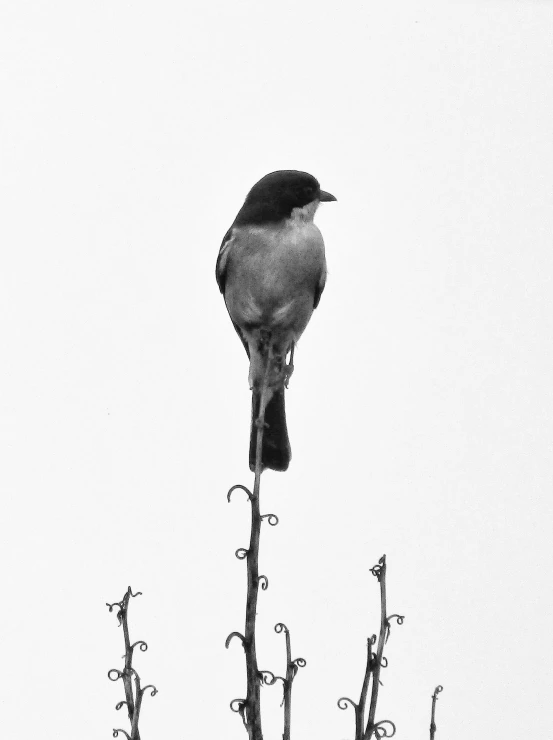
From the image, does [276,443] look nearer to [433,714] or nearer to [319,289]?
[319,289]

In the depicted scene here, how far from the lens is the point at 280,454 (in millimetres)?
5887

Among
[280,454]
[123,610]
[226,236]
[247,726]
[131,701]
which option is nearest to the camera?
[247,726]

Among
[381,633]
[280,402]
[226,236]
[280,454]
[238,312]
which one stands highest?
[226,236]

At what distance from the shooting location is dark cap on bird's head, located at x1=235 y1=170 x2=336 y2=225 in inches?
240

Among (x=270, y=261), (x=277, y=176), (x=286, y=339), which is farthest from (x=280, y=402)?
(x=277, y=176)

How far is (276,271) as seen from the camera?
586cm

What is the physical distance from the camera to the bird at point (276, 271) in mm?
5859

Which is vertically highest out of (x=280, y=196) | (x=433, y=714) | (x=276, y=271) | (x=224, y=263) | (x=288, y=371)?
(x=280, y=196)

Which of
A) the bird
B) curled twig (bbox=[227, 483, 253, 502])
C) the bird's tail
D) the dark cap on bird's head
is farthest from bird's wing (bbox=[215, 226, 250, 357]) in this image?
curled twig (bbox=[227, 483, 253, 502])

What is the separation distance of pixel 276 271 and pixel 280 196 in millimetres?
526

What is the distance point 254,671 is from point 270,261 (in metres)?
3.54

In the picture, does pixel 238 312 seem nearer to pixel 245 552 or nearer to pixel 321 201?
pixel 321 201

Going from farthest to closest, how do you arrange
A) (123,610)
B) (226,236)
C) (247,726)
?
(226,236)
(123,610)
(247,726)

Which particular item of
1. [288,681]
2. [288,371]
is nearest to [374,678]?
[288,681]
